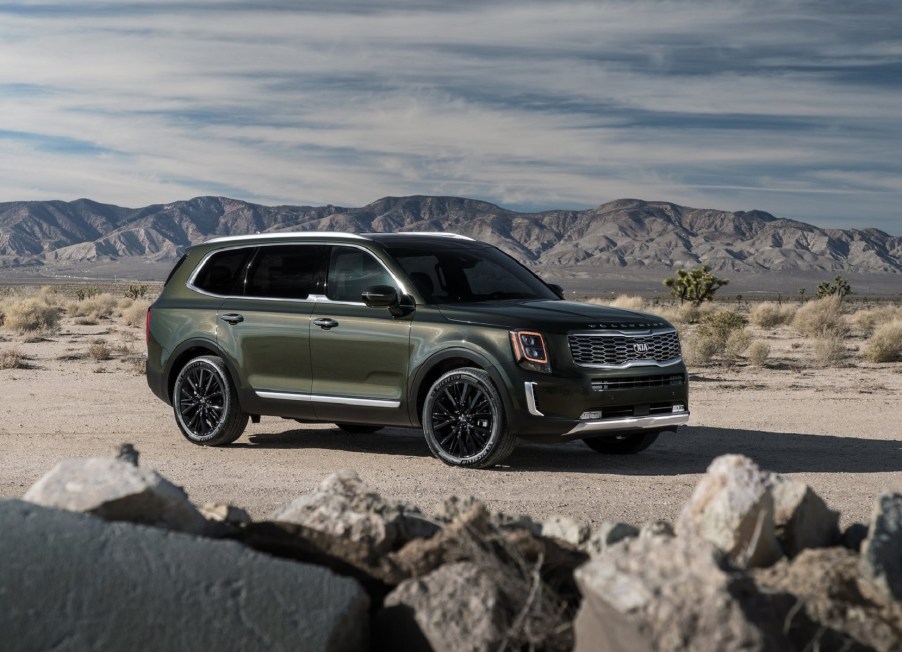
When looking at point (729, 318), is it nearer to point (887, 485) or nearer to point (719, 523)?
point (887, 485)

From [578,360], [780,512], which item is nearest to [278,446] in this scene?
[578,360]

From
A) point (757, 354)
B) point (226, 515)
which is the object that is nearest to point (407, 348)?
point (226, 515)

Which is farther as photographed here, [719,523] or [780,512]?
[780,512]

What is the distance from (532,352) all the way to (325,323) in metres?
2.11

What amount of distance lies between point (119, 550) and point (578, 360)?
6.40 metres

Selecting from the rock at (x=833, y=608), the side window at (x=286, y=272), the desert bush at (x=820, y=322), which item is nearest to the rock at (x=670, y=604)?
the rock at (x=833, y=608)

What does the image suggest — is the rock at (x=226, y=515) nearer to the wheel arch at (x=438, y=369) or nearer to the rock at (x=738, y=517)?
the rock at (x=738, y=517)

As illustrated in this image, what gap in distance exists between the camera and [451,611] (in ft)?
14.7

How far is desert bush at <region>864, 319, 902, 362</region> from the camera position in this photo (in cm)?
2694

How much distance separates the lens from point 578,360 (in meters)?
10.4

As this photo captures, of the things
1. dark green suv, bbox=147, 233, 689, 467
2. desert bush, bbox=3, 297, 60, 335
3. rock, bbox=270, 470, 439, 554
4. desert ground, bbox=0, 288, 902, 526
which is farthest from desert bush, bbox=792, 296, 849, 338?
rock, bbox=270, 470, 439, 554

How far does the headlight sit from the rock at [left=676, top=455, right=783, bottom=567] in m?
5.24

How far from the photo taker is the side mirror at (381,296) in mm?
10758

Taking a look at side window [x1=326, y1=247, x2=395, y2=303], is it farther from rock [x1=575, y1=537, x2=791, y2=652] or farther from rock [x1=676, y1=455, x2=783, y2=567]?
rock [x1=575, y1=537, x2=791, y2=652]
